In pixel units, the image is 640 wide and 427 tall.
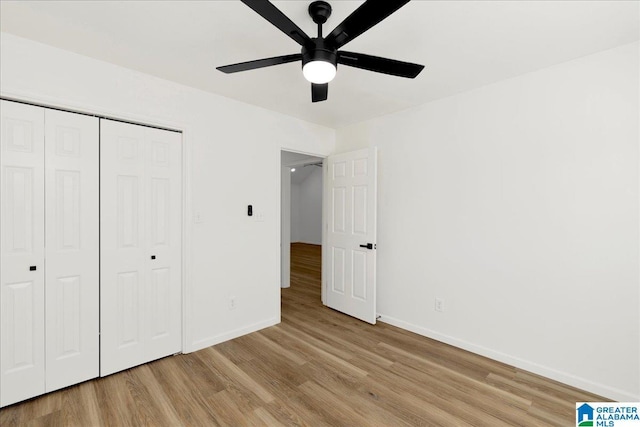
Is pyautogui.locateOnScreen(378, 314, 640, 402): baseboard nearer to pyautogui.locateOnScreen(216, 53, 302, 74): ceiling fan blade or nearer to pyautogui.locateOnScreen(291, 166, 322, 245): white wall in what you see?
pyautogui.locateOnScreen(216, 53, 302, 74): ceiling fan blade

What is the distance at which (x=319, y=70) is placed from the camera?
1582 millimetres

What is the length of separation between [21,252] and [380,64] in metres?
2.68

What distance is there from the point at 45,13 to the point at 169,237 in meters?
1.71

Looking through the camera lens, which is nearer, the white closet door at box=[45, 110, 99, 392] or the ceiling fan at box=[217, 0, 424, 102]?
the ceiling fan at box=[217, 0, 424, 102]

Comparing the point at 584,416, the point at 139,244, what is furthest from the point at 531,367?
the point at 139,244

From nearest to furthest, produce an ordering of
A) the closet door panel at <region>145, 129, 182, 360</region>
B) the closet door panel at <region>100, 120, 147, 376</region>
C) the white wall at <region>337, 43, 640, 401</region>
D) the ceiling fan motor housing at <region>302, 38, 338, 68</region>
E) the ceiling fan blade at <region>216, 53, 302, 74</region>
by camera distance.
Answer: the ceiling fan motor housing at <region>302, 38, 338, 68</region> → the ceiling fan blade at <region>216, 53, 302, 74</region> → the white wall at <region>337, 43, 640, 401</region> → the closet door panel at <region>100, 120, 147, 376</region> → the closet door panel at <region>145, 129, 182, 360</region>

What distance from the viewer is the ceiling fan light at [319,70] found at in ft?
5.09

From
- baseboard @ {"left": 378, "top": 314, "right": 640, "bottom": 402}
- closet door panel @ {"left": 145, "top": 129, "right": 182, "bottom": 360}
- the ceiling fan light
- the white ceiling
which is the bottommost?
baseboard @ {"left": 378, "top": 314, "right": 640, "bottom": 402}

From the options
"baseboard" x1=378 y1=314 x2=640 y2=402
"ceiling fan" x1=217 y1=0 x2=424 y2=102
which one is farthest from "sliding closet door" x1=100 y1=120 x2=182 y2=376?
"baseboard" x1=378 y1=314 x2=640 y2=402

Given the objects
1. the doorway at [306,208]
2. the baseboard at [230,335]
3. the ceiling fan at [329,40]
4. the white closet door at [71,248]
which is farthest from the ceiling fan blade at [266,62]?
the doorway at [306,208]

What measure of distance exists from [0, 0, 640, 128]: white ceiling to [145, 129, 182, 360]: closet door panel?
0.68 metres

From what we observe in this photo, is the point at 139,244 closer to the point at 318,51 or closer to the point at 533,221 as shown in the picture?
the point at 318,51

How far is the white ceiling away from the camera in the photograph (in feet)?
5.47

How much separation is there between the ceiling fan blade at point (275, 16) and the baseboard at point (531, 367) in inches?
116
